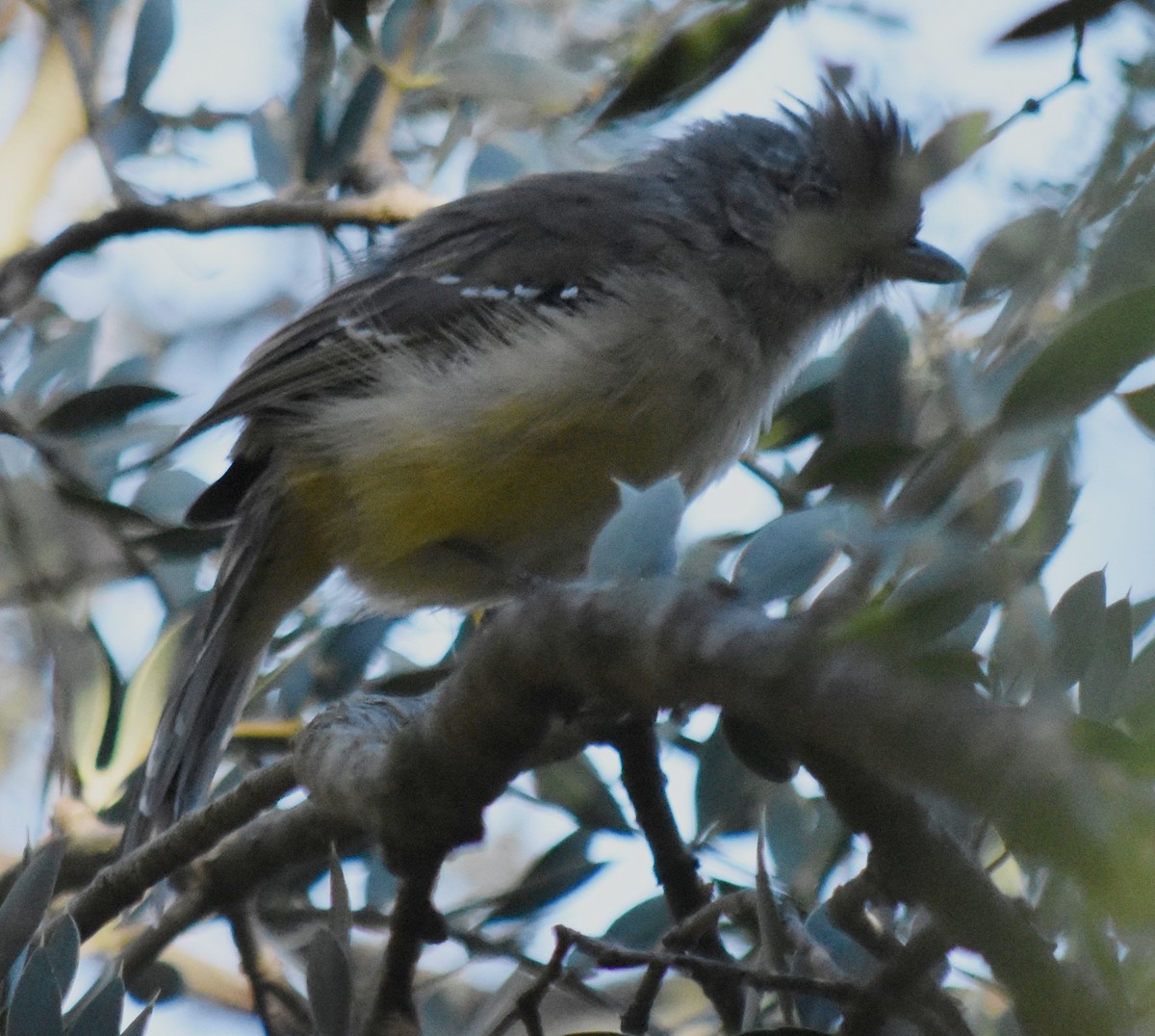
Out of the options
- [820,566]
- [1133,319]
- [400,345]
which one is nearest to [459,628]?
[400,345]

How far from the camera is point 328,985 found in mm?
2709

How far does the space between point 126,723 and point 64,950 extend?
161 centimetres

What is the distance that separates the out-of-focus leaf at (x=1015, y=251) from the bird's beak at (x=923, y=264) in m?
1.82

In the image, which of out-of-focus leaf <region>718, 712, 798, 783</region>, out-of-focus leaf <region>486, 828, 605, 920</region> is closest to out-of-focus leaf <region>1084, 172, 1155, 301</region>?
out-of-focus leaf <region>718, 712, 798, 783</region>

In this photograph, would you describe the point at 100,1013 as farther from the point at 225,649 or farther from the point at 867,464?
the point at 225,649

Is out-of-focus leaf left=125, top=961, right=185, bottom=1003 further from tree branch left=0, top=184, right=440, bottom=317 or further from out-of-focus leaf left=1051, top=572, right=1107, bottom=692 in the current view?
out-of-focus leaf left=1051, top=572, right=1107, bottom=692

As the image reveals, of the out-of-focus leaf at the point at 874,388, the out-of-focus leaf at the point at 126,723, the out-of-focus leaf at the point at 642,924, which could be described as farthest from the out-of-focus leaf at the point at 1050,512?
the out-of-focus leaf at the point at 126,723

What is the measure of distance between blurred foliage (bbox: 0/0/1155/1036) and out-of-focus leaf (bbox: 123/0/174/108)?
0.01 m

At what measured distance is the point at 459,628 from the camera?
4875mm

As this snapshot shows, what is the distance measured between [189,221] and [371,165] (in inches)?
28.3

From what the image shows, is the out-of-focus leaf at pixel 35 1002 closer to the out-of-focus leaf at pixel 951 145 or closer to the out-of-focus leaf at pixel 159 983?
the out-of-focus leaf at pixel 159 983

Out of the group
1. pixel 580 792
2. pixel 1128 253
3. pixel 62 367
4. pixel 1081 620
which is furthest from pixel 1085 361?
pixel 62 367

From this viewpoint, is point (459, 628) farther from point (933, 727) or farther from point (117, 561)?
point (933, 727)

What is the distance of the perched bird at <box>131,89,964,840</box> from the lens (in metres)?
4.09
